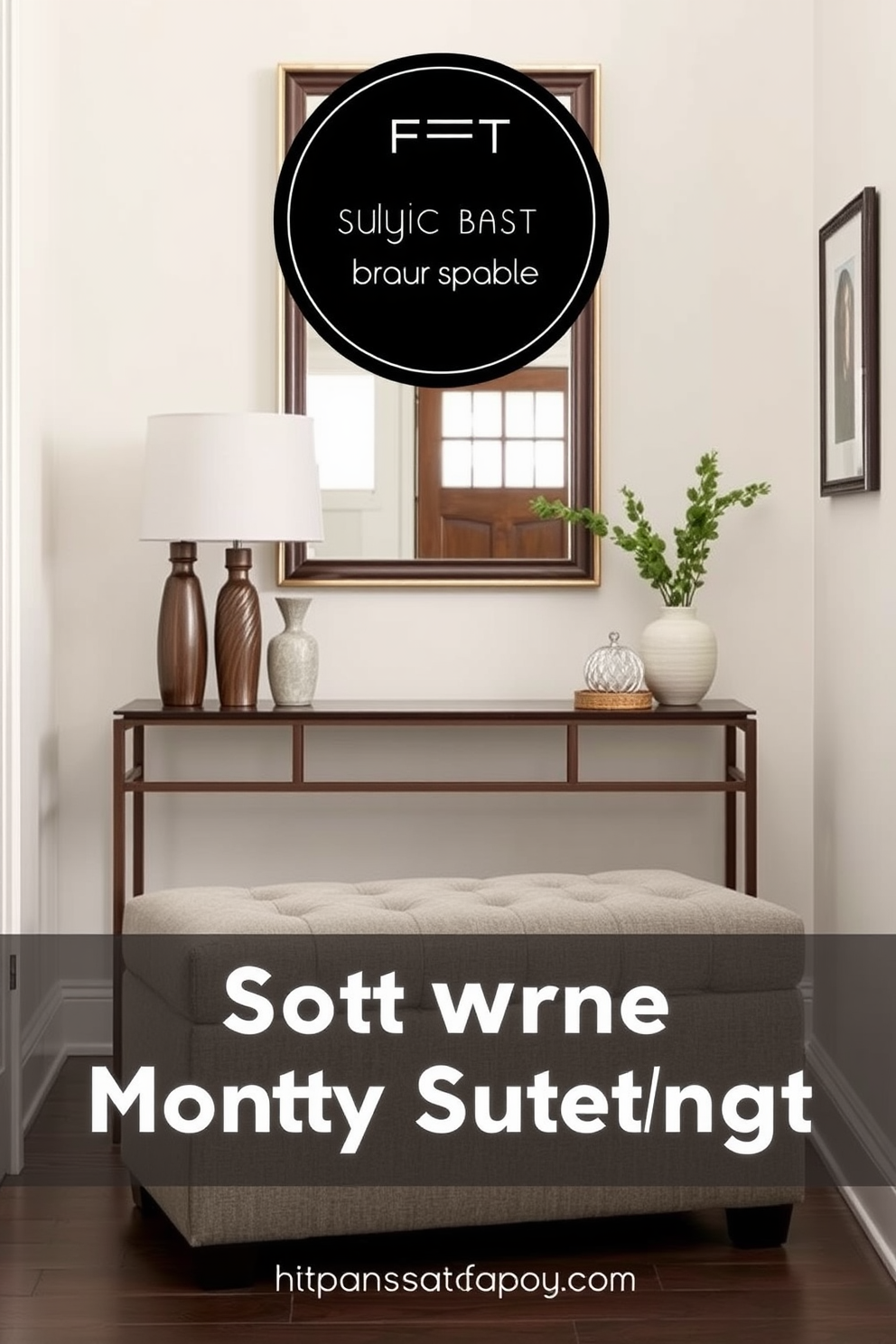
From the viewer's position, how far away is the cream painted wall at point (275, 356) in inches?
145

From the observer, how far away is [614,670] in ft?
11.1

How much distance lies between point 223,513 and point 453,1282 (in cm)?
151

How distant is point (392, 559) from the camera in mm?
3691

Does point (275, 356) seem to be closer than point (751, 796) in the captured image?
No

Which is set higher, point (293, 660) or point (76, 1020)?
point (293, 660)

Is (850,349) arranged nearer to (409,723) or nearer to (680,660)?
(680,660)

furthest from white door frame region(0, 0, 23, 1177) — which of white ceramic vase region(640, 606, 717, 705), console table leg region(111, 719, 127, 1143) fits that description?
white ceramic vase region(640, 606, 717, 705)

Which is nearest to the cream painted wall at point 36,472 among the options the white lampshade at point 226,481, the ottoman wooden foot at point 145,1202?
the white lampshade at point 226,481

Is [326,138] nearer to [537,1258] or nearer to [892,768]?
[892,768]

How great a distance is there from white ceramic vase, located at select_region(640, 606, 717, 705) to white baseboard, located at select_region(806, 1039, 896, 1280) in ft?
2.71

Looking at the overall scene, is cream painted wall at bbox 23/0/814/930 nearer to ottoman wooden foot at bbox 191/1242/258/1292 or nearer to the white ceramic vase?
the white ceramic vase

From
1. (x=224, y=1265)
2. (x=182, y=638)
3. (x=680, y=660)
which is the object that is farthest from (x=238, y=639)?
(x=224, y=1265)

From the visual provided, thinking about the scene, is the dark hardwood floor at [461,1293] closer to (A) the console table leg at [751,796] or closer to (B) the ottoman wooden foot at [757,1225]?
(B) the ottoman wooden foot at [757,1225]

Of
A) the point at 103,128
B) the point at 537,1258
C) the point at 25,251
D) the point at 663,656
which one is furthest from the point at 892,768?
the point at 103,128
